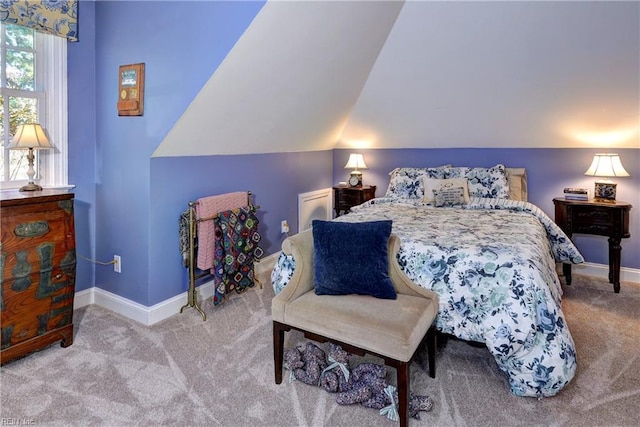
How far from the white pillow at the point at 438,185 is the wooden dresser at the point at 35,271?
276cm

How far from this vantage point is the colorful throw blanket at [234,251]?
109 inches

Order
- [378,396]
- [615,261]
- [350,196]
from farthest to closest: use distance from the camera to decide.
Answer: [350,196] → [615,261] → [378,396]

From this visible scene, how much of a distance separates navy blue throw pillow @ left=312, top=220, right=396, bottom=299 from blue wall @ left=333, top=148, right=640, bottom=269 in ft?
8.17

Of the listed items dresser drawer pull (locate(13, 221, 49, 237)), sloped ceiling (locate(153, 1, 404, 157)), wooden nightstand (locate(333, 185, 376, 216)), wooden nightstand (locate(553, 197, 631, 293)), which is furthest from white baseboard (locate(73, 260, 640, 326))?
wooden nightstand (locate(553, 197, 631, 293))

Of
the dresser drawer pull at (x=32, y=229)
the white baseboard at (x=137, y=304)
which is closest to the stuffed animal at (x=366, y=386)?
the white baseboard at (x=137, y=304)

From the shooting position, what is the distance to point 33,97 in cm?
251

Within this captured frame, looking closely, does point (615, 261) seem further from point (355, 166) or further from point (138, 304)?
point (138, 304)

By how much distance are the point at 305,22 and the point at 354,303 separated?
1747 mm

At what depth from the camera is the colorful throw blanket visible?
278 cm

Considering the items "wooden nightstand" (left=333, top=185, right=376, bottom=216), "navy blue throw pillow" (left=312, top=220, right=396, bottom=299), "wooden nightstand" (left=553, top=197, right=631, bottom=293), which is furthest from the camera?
"wooden nightstand" (left=333, top=185, right=376, bottom=216)

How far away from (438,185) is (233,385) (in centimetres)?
243

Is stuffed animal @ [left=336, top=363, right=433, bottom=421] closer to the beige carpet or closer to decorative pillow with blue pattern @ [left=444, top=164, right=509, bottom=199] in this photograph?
the beige carpet

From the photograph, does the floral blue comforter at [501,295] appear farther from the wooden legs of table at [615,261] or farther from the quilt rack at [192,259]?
the wooden legs of table at [615,261]

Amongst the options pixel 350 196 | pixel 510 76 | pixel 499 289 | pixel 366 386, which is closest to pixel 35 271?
pixel 366 386
